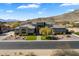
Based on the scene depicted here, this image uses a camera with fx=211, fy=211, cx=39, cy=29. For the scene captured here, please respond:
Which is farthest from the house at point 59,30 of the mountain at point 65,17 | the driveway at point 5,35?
the driveway at point 5,35

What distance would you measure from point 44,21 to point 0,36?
70 cm

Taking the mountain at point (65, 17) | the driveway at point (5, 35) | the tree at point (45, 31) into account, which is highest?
the mountain at point (65, 17)

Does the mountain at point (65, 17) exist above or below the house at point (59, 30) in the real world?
above

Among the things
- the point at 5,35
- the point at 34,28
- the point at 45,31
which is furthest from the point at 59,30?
the point at 5,35

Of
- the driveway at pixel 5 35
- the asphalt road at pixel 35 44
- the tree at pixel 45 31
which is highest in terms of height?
the tree at pixel 45 31

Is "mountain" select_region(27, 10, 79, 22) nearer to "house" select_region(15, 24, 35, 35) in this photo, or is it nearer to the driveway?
"house" select_region(15, 24, 35, 35)

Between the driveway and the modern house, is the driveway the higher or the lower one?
the lower one

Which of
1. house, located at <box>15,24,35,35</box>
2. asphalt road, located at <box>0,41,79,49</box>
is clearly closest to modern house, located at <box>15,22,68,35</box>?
house, located at <box>15,24,35,35</box>

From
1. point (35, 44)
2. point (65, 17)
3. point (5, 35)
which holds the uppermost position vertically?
point (65, 17)

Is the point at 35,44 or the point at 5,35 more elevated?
the point at 5,35

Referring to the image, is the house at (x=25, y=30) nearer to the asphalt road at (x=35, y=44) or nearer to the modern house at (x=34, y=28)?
the modern house at (x=34, y=28)

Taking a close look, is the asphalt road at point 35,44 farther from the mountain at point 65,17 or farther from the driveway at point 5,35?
the mountain at point 65,17

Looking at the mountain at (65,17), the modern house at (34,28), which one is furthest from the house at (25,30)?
the mountain at (65,17)

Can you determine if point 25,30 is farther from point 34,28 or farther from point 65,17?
point 65,17
